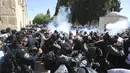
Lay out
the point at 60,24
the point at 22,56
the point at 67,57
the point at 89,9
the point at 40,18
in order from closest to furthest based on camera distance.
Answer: the point at 67,57 → the point at 22,56 → the point at 60,24 → the point at 89,9 → the point at 40,18

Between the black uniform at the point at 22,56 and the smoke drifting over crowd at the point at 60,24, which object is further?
the smoke drifting over crowd at the point at 60,24

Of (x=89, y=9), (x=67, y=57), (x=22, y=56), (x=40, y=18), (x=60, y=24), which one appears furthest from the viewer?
(x=40, y=18)

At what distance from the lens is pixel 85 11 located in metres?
55.7

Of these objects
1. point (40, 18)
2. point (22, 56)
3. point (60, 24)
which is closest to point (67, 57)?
point (22, 56)

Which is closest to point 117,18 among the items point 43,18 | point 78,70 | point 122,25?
point 122,25

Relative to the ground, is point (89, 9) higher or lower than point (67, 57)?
lower

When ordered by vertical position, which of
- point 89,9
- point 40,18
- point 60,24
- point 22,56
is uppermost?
point 22,56

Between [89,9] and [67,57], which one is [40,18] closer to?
[89,9]

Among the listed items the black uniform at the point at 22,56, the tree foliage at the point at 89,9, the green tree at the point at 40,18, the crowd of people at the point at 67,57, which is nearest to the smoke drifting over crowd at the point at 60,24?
the tree foliage at the point at 89,9

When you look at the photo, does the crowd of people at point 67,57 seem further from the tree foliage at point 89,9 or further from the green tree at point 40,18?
the green tree at point 40,18

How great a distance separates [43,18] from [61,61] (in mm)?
131142

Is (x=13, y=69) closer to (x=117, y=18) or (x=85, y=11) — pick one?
(x=117, y=18)

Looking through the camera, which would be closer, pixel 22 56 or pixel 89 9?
pixel 22 56

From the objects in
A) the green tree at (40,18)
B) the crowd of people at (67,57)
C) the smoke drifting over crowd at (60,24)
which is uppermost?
the crowd of people at (67,57)
